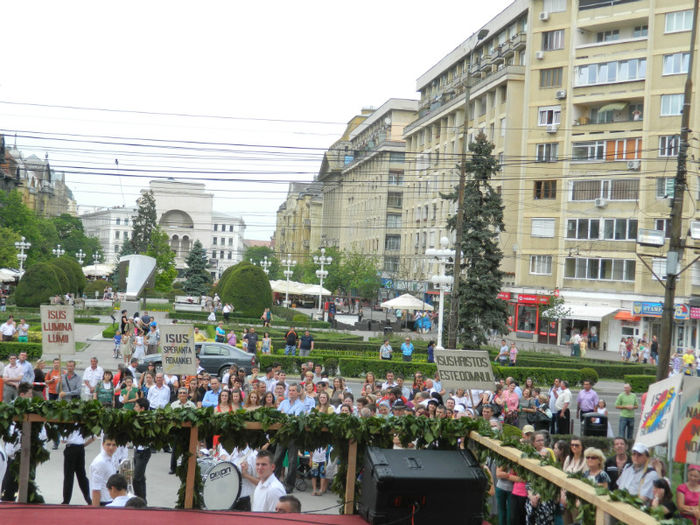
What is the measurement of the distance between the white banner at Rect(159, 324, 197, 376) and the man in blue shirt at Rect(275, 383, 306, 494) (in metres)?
3.86

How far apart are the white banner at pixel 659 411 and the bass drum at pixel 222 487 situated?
4.10 metres

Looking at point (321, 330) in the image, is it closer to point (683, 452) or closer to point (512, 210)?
point (512, 210)

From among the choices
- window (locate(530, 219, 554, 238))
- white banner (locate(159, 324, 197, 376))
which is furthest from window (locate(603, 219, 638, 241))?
white banner (locate(159, 324, 197, 376))

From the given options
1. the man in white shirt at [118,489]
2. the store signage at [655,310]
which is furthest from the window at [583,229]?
the man in white shirt at [118,489]

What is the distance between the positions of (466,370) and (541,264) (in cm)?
4231

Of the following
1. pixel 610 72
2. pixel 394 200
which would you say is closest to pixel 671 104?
pixel 610 72

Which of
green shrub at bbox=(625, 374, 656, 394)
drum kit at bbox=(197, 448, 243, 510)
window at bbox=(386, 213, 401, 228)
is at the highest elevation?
window at bbox=(386, 213, 401, 228)

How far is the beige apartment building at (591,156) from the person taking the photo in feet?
162

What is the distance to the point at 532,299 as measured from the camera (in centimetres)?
5391

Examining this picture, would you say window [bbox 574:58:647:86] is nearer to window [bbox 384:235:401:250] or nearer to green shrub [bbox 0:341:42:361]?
window [bbox 384:235:401:250]

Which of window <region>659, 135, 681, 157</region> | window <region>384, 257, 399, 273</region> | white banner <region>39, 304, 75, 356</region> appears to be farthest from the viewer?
window <region>384, 257, 399, 273</region>

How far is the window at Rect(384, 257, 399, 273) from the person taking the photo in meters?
80.6

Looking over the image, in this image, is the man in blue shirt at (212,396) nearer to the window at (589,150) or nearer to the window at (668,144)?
the window at (668,144)

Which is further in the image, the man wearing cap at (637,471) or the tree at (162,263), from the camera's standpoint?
the tree at (162,263)
